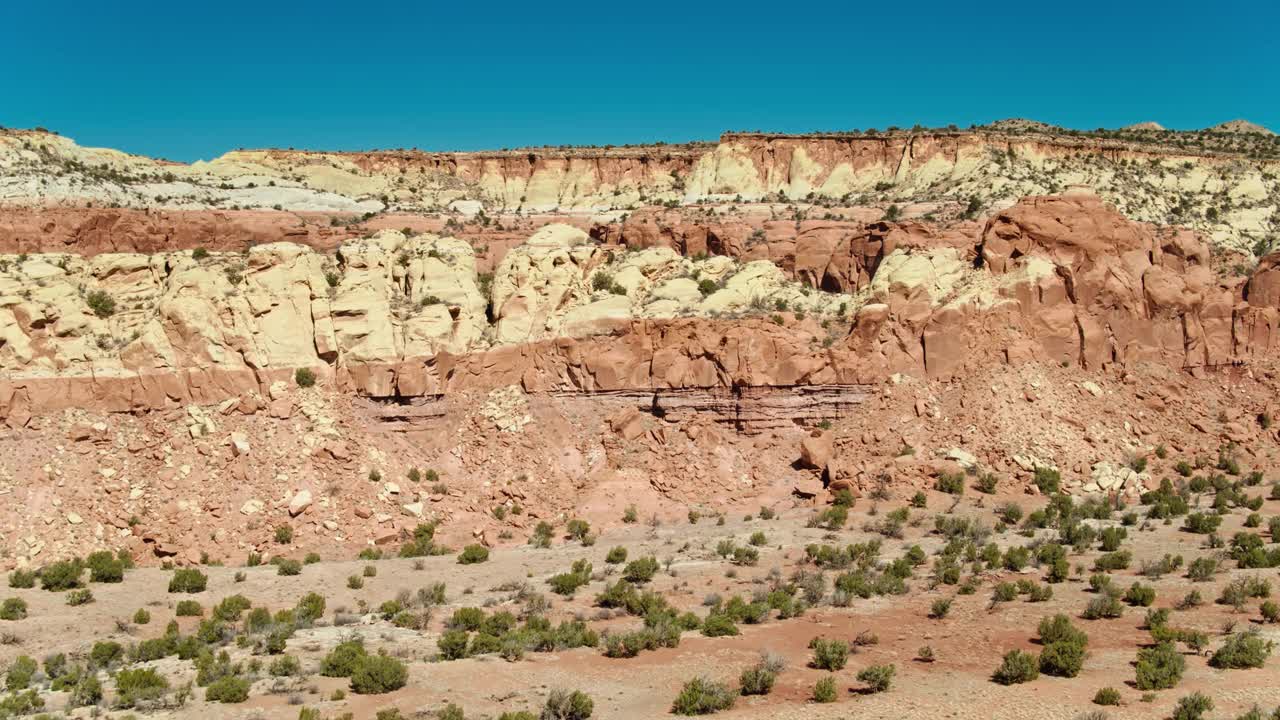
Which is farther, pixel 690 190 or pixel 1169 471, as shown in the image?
pixel 690 190

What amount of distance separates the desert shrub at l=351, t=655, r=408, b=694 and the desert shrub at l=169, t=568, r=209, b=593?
332 inches

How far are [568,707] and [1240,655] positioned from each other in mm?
12085

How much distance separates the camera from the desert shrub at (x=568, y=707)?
56.1 ft

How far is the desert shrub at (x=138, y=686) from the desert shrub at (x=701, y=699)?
8965 millimetres

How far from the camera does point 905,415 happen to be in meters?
35.5

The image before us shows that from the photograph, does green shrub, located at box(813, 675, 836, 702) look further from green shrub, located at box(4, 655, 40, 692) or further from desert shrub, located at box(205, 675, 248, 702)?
green shrub, located at box(4, 655, 40, 692)

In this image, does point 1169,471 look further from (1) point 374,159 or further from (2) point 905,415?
(1) point 374,159

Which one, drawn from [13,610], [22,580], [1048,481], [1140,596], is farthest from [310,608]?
[1048,481]

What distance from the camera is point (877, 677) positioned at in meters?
18.4

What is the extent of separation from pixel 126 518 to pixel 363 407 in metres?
7.91

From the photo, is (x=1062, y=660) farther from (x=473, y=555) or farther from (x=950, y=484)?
(x=473, y=555)

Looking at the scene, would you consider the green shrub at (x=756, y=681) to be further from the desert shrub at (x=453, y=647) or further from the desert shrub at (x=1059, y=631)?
the desert shrub at (x=1059, y=631)

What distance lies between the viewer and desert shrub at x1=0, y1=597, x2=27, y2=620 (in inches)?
894

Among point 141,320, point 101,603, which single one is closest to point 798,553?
point 101,603
